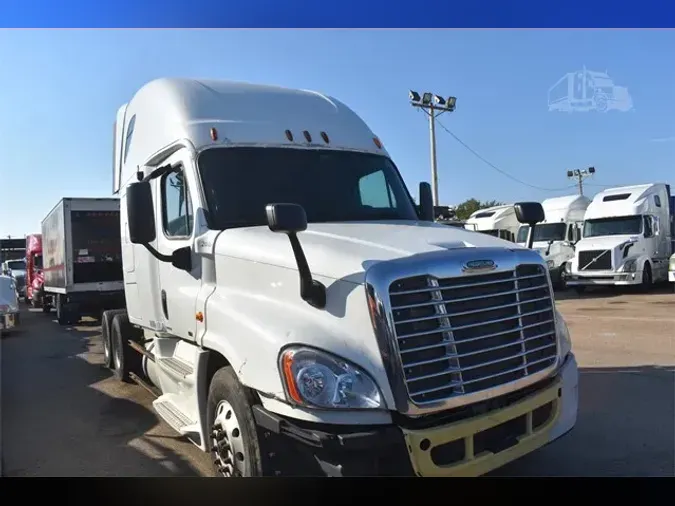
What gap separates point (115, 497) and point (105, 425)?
1.39 meters

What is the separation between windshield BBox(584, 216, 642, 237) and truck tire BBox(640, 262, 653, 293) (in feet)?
3.37

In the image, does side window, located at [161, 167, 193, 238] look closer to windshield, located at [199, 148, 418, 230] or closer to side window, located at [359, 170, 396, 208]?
windshield, located at [199, 148, 418, 230]

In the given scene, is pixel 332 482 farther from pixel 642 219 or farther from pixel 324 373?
pixel 642 219

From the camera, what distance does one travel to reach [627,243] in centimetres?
1598

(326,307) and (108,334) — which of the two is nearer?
(326,307)

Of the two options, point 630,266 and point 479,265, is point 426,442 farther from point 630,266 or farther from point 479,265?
point 630,266

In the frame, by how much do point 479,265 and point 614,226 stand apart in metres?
15.5

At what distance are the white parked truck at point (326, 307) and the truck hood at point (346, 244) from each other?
0.5 inches

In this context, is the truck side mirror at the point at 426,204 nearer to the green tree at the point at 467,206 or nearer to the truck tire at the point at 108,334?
the green tree at the point at 467,206

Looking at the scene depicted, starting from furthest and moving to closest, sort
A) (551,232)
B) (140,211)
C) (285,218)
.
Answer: (551,232), (140,211), (285,218)

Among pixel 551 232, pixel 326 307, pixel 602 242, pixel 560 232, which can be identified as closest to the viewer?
pixel 326 307

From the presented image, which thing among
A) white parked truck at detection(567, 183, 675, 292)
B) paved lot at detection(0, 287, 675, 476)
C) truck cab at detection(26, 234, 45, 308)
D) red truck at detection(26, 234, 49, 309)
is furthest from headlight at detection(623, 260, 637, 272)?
truck cab at detection(26, 234, 45, 308)

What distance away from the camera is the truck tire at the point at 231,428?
3.14 m

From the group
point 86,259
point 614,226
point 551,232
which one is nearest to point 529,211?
point 86,259
